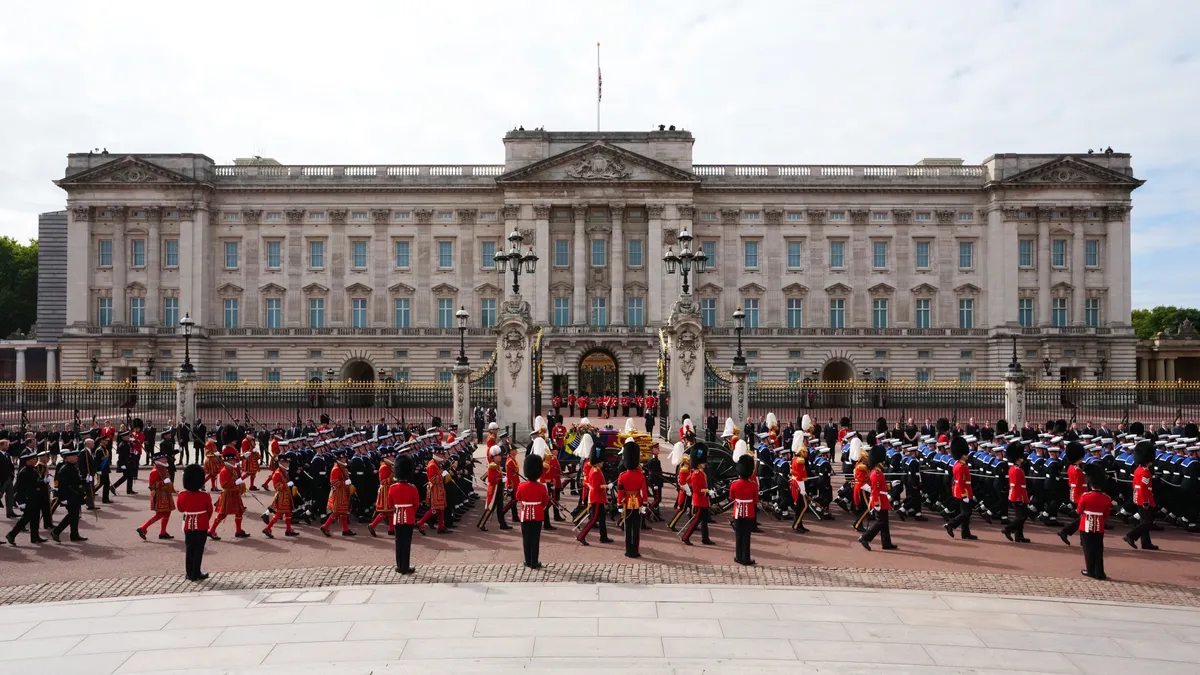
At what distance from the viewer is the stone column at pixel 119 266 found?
181ft

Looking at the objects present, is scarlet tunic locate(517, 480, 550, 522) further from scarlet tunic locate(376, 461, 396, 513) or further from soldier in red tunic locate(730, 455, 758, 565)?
soldier in red tunic locate(730, 455, 758, 565)

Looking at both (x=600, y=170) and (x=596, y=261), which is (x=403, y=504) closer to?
(x=596, y=261)

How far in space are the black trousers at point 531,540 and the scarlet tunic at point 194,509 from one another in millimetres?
4510

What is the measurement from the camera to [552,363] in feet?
178

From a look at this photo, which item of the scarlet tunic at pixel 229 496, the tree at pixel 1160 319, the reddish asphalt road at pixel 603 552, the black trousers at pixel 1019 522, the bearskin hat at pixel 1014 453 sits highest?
the tree at pixel 1160 319

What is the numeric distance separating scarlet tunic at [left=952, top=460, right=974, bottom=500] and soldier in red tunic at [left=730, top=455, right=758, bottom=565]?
428 centimetres

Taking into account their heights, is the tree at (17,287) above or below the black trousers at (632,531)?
above

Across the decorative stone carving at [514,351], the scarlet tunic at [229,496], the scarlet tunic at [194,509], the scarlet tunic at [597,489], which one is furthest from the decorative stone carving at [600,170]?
the scarlet tunic at [194,509]

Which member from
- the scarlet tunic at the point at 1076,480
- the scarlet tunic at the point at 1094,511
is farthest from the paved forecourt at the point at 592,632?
the scarlet tunic at the point at 1076,480

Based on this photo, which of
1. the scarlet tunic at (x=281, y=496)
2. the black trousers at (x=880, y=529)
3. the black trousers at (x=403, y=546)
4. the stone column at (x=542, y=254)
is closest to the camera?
the black trousers at (x=403, y=546)

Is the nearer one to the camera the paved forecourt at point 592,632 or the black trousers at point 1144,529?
the paved forecourt at point 592,632

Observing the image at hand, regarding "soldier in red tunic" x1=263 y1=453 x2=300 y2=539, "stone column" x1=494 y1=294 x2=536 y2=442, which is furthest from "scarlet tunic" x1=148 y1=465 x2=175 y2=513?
"stone column" x1=494 y1=294 x2=536 y2=442

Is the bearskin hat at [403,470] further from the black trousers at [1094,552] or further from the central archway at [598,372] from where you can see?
the central archway at [598,372]

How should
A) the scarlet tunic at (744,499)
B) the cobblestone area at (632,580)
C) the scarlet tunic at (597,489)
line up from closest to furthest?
1. the cobblestone area at (632,580)
2. the scarlet tunic at (744,499)
3. the scarlet tunic at (597,489)
